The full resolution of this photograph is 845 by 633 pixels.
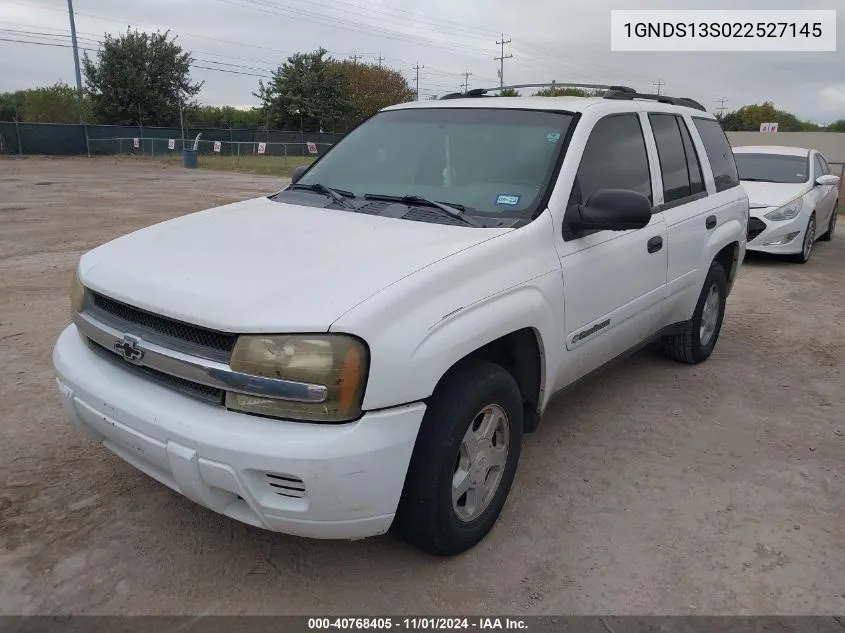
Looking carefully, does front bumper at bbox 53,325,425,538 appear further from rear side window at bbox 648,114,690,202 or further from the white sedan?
the white sedan

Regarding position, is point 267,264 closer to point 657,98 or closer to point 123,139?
point 657,98

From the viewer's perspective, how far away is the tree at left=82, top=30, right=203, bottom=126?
45.5 meters

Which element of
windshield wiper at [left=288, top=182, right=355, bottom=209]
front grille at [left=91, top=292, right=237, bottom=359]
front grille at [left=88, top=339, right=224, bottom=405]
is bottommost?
front grille at [left=88, top=339, right=224, bottom=405]

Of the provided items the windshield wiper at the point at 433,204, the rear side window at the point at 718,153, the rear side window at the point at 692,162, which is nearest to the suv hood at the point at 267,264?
the windshield wiper at the point at 433,204

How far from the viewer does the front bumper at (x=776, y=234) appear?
362 inches

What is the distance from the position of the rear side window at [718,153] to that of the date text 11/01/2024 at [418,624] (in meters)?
3.57

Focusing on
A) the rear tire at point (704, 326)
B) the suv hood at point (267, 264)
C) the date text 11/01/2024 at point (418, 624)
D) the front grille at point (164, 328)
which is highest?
the suv hood at point (267, 264)

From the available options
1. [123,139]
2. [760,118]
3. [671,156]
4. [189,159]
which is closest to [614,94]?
[671,156]

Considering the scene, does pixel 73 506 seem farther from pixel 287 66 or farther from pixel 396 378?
pixel 287 66

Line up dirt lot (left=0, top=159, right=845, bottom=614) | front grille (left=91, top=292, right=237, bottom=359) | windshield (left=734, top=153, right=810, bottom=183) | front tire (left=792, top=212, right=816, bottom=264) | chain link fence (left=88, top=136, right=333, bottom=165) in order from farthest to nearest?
1. chain link fence (left=88, top=136, right=333, bottom=165)
2. windshield (left=734, top=153, right=810, bottom=183)
3. front tire (left=792, top=212, right=816, bottom=264)
4. dirt lot (left=0, top=159, right=845, bottom=614)
5. front grille (left=91, top=292, right=237, bottom=359)

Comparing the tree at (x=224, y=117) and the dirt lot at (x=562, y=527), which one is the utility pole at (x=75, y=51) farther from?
the dirt lot at (x=562, y=527)

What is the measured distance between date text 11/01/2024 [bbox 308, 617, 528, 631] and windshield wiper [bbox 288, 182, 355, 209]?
1.86m

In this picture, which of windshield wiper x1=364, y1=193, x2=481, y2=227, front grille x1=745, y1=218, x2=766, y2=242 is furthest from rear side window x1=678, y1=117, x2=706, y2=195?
front grille x1=745, y1=218, x2=766, y2=242

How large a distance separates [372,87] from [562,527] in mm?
63978
